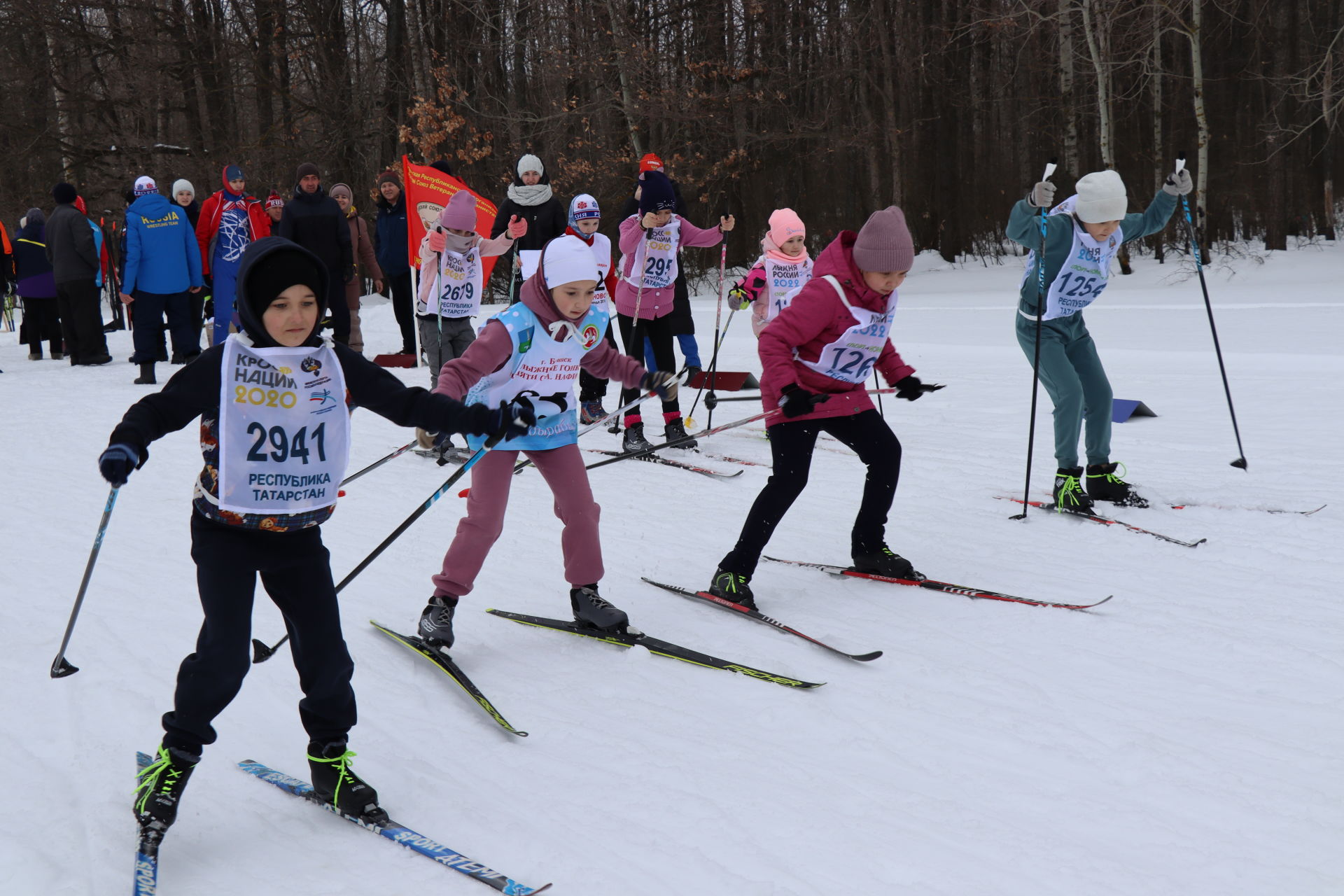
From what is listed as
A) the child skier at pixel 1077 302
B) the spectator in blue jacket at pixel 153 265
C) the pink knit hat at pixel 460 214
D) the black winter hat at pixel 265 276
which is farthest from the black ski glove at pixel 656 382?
the spectator in blue jacket at pixel 153 265

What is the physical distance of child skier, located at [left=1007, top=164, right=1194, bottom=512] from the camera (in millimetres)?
5195

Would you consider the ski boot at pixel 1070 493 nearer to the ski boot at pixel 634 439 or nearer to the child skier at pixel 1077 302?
the child skier at pixel 1077 302

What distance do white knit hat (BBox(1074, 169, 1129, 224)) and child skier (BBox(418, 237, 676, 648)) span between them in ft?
8.34

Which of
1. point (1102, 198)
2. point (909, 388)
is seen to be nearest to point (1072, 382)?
point (1102, 198)

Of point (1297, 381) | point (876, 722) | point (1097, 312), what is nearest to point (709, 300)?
point (1097, 312)

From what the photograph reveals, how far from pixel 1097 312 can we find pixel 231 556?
12.6 meters

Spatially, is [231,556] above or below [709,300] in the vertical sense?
below

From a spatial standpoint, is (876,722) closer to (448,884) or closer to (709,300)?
(448,884)

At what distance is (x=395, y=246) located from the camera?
11.4 m

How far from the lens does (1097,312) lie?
43.7ft

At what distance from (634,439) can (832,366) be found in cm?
316

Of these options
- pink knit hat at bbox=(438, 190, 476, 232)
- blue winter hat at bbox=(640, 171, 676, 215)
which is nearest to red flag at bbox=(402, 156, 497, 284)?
pink knit hat at bbox=(438, 190, 476, 232)

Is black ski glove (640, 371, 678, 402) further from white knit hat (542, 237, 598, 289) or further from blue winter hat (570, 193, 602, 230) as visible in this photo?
blue winter hat (570, 193, 602, 230)

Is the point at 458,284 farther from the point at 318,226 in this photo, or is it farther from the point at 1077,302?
the point at 1077,302
